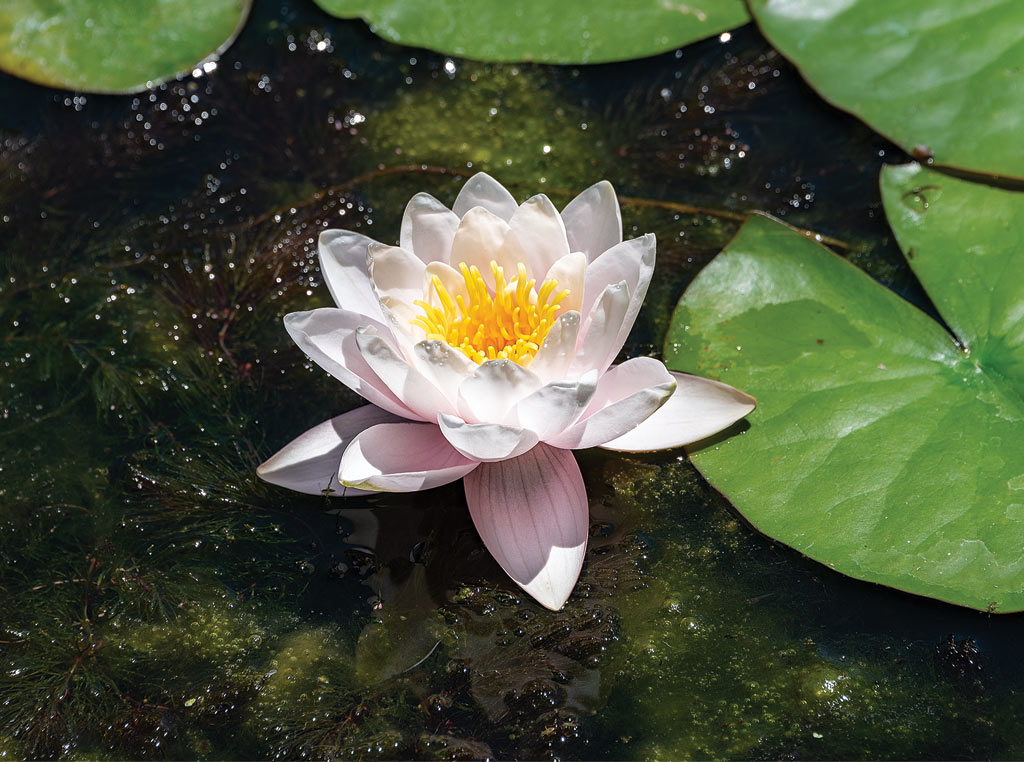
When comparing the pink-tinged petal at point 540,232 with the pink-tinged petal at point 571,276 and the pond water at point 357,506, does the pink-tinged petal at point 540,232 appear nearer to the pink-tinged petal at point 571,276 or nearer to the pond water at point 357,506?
the pink-tinged petal at point 571,276

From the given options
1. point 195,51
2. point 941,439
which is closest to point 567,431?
point 941,439

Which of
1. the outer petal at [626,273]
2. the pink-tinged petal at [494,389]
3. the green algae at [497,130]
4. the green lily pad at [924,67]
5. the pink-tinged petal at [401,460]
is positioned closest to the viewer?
the pink-tinged petal at [494,389]

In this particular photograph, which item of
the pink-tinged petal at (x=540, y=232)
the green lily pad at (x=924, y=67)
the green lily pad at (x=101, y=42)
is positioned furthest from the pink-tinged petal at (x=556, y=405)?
the green lily pad at (x=101, y=42)

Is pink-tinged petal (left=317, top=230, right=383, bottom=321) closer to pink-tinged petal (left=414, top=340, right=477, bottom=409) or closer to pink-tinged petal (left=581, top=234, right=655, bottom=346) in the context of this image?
pink-tinged petal (left=414, top=340, right=477, bottom=409)

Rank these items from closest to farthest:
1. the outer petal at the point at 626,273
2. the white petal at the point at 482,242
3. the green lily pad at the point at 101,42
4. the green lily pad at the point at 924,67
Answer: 1. the outer petal at the point at 626,273
2. the white petal at the point at 482,242
3. the green lily pad at the point at 924,67
4. the green lily pad at the point at 101,42

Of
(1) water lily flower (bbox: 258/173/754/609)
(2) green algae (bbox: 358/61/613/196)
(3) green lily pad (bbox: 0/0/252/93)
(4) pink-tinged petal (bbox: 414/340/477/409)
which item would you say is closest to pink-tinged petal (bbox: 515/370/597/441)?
(1) water lily flower (bbox: 258/173/754/609)

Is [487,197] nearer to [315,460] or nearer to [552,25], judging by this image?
[315,460]

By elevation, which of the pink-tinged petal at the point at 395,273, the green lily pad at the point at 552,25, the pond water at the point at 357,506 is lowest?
the pond water at the point at 357,506

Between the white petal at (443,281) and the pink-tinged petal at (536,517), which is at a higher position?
the white petal at (443,281)
